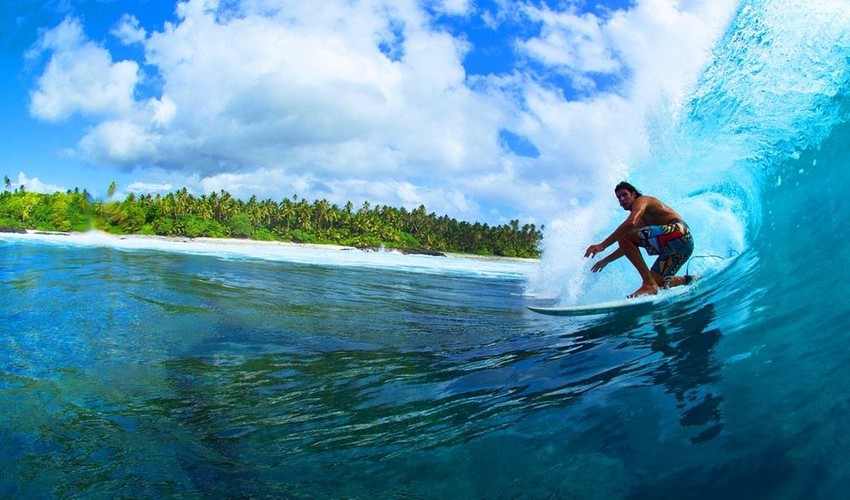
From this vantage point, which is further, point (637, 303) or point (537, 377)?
point (637, 303)

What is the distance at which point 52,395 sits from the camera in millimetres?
4664

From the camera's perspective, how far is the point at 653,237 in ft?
23.4

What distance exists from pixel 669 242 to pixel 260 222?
122 meters

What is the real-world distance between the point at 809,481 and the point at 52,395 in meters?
5.77

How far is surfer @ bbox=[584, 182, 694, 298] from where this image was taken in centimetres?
699

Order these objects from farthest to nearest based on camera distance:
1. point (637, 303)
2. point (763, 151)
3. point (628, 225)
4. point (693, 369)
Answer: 1. point (763, 151)
2. point (637, 303)
3. point (628, 225)
4. point (693, 369)

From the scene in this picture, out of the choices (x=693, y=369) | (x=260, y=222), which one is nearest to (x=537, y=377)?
(x=693, y=369)

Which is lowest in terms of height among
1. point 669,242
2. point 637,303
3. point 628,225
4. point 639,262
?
point 637,303

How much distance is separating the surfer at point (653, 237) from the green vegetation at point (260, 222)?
105 m

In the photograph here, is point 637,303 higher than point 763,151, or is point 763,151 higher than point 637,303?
point 763,151

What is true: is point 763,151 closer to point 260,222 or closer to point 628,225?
point 628,225

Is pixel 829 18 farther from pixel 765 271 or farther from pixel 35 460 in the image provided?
pixel 35 460

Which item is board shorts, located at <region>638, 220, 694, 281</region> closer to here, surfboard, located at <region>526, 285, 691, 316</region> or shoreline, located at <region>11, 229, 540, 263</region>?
surfboard, located at <region>526, 285, 691, 316</region>

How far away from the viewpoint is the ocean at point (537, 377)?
2969mm
